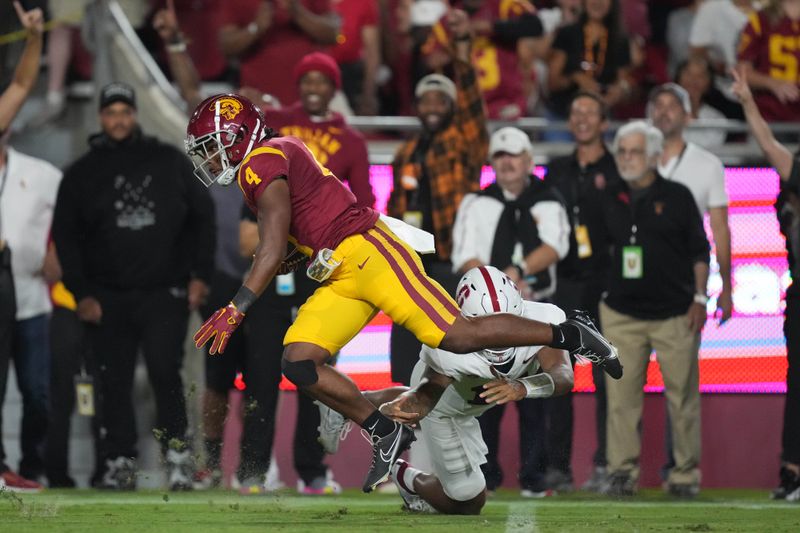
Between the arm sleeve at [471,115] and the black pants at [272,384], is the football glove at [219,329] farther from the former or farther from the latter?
the arm sleeve at [471,115]

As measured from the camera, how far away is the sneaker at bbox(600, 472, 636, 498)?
31.1 feet

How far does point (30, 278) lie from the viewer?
10.1m

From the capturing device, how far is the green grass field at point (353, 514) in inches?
266

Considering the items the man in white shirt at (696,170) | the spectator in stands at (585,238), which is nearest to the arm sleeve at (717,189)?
the man in white shirt at (696,170)

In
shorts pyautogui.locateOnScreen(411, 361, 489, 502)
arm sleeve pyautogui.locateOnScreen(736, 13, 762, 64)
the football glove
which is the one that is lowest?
shorts pyautogui.locateOnScreen(411, 361, 489, 502)

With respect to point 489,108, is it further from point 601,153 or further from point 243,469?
point 243,469

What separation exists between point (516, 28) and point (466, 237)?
232 cm

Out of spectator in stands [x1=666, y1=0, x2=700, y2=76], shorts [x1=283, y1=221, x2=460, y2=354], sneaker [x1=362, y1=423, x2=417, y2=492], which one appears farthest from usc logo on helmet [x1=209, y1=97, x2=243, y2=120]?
spectator in stands [x1=666, y1=0, x2=700, y2=76]

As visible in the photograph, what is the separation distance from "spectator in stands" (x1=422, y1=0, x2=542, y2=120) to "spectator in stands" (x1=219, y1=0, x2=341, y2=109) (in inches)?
31.0

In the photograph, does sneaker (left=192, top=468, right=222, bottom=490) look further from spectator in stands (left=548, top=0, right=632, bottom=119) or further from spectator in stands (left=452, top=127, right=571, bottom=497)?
spectator in stands (left=548, top=0, right=632, bottom=119)

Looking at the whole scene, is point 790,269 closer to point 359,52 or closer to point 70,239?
point 359,52

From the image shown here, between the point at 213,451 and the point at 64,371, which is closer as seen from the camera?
the point at 213,451

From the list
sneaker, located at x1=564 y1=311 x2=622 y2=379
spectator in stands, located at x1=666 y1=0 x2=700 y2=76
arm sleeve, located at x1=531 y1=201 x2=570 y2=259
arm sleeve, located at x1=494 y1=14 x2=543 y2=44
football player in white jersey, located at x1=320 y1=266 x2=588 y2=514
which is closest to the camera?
sneaker, located at x1=564 y1=311 x2=622 y2=379

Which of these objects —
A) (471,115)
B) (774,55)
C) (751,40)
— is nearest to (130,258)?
(471,115)
